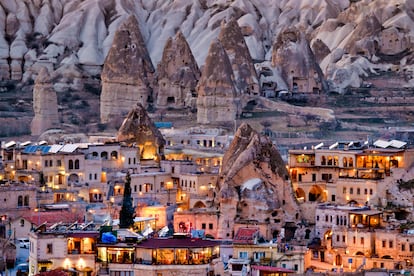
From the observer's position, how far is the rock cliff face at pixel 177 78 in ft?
357

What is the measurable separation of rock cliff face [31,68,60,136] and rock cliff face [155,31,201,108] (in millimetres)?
6452

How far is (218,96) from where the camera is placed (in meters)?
102

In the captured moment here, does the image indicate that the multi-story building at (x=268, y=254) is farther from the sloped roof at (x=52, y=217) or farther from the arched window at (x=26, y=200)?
the arched window at (x=26, y=200)

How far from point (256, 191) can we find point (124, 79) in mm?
34351

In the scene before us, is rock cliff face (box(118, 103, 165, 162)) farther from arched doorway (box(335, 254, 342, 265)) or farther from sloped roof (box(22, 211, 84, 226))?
arched doorway (box(335, 254, 342, 265))

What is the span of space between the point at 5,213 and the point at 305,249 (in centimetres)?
1283

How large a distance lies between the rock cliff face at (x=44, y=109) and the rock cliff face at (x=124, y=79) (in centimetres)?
327

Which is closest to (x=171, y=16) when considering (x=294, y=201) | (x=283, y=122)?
(x=283, y=122)

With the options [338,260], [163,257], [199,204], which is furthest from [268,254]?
[163,257]

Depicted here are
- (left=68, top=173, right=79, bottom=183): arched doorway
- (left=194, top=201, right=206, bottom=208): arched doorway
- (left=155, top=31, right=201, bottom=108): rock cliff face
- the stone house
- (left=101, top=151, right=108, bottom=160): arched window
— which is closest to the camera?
(left=194, top=201, right=206, bottom=208): arched doorway

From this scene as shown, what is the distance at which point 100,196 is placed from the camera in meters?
81.0

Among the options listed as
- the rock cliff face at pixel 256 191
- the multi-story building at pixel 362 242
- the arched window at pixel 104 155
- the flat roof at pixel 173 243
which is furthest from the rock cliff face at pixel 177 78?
the flat roof at pixel 173 243

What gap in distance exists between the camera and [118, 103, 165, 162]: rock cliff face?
90.1 metres

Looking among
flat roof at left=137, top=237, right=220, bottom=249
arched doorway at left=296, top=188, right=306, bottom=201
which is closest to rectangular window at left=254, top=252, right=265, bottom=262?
flat roof at left=137, top=237, right=220, bottom=249
